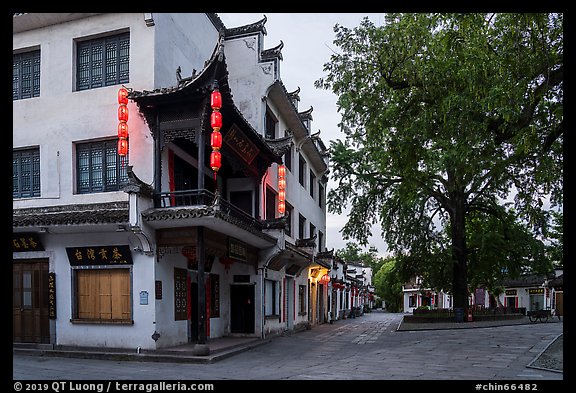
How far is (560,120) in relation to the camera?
11016 mm

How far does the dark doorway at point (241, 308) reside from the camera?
1709 cm

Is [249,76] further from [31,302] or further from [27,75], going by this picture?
[31,302]

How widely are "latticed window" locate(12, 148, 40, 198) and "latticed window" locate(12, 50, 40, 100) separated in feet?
5.61

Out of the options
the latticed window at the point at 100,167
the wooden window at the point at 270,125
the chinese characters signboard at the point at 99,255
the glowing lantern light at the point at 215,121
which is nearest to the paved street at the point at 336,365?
the chinese characters signboard at the point at 99,255

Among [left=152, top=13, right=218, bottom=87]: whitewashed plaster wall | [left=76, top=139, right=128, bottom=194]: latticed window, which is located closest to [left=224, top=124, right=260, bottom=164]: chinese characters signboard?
[left=152, top=13, right=218, bottom=87]: whitewashed plaster wall

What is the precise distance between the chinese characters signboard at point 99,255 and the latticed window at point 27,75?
193 inches

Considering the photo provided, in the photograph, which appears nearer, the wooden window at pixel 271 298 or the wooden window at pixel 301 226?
the wooden window at pixel 271 298

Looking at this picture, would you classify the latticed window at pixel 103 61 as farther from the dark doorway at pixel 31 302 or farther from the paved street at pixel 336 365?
the paved street at pixel 336 365

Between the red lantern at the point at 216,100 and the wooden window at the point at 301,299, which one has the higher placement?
the red lantern at the point at 216,100

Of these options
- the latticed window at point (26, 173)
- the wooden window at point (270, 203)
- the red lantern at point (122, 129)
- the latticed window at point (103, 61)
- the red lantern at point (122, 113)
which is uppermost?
the latticed window at point (103, 61)

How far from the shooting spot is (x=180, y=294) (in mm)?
13672
